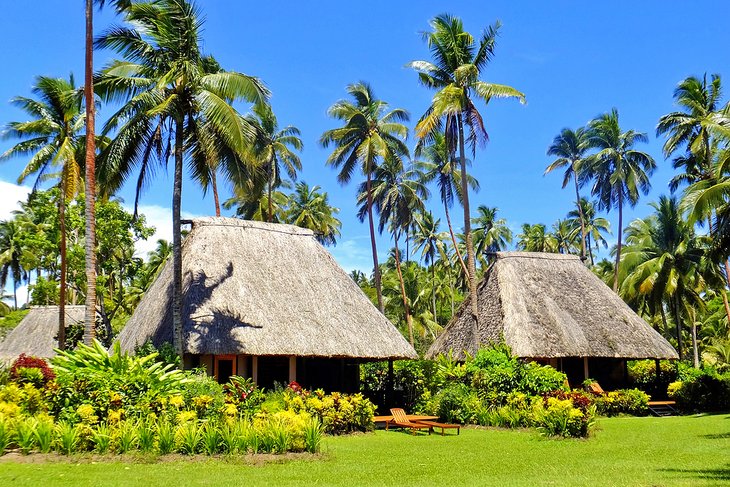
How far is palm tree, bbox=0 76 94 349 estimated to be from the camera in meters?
24.4

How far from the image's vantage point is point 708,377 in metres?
22.3

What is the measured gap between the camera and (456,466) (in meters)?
10.9

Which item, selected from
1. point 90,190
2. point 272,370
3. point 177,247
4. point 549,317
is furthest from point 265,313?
point 549,317

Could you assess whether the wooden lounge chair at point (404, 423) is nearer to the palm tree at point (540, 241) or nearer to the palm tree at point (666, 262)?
the palm tree at point (666, 262)

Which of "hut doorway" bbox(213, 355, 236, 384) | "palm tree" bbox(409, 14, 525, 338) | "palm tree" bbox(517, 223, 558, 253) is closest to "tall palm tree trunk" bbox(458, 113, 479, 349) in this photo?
"palm tree" bbox(409, 14, 525, 338)

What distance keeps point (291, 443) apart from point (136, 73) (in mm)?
11006

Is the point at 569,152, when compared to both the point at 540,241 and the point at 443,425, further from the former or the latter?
the point at 443,425

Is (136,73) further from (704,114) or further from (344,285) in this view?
(704,114)

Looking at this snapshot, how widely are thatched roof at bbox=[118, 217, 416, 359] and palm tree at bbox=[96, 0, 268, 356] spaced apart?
1.79 meters

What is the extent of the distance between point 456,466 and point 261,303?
1017 cm

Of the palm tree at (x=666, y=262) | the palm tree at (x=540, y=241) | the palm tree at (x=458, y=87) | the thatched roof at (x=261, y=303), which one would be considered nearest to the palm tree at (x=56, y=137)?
the thatched roof at (x=261, y=303)

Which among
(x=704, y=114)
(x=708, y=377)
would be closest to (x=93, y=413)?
(x=708, y=377)

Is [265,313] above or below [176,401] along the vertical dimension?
above

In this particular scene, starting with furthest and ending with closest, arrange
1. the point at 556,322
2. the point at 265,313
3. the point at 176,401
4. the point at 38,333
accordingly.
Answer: the point at 38,333, the point at 556,322, the point at 265,313, the point at 176,401
